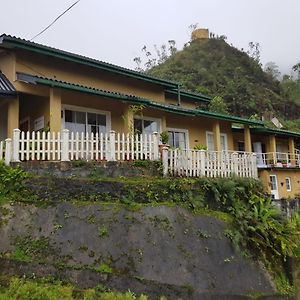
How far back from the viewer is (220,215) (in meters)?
12.4

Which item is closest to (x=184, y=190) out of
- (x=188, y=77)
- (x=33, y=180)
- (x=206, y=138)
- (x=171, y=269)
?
(x=171, y=269)

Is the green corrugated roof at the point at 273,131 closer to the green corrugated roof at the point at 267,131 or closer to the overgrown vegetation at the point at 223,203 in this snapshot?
the green corrugated roof at the point at 267,131

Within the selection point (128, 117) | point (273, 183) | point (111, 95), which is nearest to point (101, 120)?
point (128, 117)

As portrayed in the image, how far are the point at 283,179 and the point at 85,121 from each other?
45.7 feet

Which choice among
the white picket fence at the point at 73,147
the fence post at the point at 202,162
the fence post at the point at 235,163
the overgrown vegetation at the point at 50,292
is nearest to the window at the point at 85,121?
the white picket fence at the point at 73,147

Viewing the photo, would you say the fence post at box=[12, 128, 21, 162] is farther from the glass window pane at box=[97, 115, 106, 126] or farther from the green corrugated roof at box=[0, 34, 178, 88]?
the glass window pane at box=[97, 115, 106, 126]

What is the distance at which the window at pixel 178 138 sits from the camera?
65.0ft

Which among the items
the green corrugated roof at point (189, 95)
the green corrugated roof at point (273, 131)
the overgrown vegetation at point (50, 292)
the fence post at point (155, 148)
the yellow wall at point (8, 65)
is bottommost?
the overgrown vegetation at point (50, 292)

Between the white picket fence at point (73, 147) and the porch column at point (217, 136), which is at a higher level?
the porch column at point (217, 136)

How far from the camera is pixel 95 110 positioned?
16.7 meters

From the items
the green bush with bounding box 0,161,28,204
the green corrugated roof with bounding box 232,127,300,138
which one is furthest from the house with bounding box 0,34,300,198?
the green corrugated roof with bounding box 232,127,300,138

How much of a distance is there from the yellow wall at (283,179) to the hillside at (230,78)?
83.2ft

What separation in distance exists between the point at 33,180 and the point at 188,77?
4623cm

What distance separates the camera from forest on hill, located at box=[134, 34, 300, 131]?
5128cm
